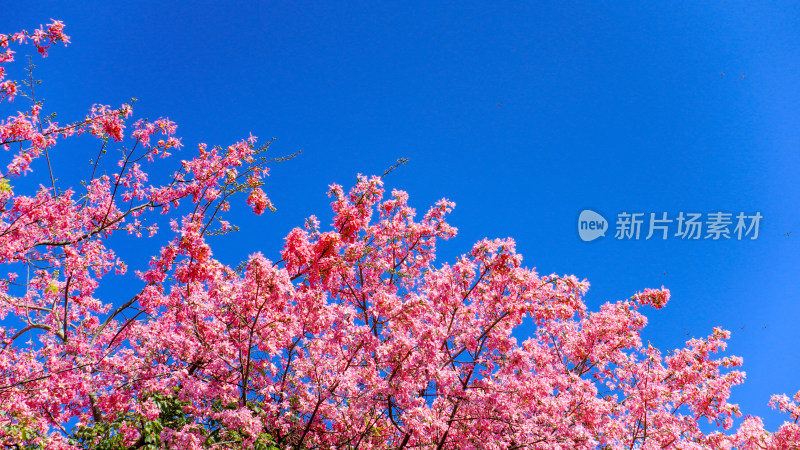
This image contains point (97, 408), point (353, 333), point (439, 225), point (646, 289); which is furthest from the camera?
point (646, 289)

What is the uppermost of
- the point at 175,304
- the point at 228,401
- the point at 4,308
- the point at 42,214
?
the point at 42,214

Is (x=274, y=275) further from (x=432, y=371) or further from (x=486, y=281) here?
(x=486, y=281)

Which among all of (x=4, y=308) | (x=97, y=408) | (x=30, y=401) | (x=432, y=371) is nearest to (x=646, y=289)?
(x=432, y=371)

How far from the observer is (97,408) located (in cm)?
907

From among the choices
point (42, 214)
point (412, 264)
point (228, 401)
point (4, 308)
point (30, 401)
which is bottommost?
point (30, 401)

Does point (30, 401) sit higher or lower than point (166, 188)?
lower

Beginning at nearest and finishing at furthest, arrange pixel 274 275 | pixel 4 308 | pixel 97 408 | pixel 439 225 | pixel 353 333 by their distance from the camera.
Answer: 1. pixel 274 275
2. pixel 353 333
3. pixel 97 408
4. pixel 4 308
5. pixel 439 225

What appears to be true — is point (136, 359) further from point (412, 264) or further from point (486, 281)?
point (486, 281)

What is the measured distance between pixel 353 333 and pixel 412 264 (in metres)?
2.80

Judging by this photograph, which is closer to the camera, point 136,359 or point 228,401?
point 228,401

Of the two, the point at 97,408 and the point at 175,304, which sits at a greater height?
the point at 175,304

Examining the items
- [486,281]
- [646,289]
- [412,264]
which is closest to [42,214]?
[412,264]

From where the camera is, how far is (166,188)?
1017 centimetres

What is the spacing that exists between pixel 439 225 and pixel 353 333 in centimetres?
326
